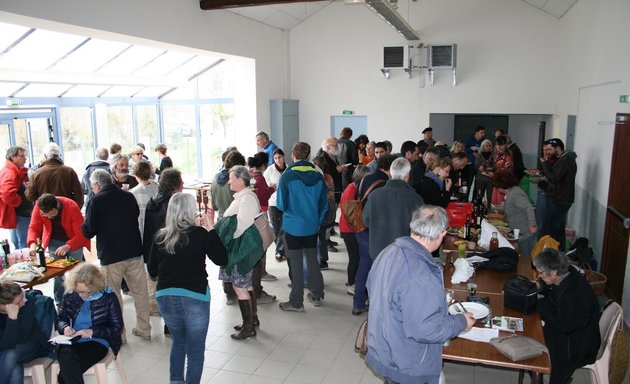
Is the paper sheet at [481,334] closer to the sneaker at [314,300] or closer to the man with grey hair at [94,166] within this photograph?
the sneaker at [314,300]

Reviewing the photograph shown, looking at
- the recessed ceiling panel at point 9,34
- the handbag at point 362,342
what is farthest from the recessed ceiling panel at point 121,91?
the handbag at point 362,342

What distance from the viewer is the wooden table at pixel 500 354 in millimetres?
2809

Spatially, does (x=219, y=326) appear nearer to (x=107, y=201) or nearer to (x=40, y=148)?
(x=107, y=201)

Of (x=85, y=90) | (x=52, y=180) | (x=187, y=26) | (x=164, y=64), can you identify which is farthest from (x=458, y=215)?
(x=85, y=90)

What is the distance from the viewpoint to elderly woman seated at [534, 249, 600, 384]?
3.26 metres

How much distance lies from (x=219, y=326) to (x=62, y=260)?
5.42 feet

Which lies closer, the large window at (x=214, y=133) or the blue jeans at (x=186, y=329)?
the blue jeans at (x=186, y=329)

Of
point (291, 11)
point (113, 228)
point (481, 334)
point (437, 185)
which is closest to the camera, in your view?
point (481, 334)

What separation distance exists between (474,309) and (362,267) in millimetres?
1981

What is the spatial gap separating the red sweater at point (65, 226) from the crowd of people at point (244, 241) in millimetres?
13

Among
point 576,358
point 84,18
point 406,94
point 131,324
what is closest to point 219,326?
point 131,324

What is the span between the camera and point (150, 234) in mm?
4719

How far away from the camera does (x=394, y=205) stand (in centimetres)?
451

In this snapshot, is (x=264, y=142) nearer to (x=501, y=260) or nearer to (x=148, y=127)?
(x=501, y=260)
